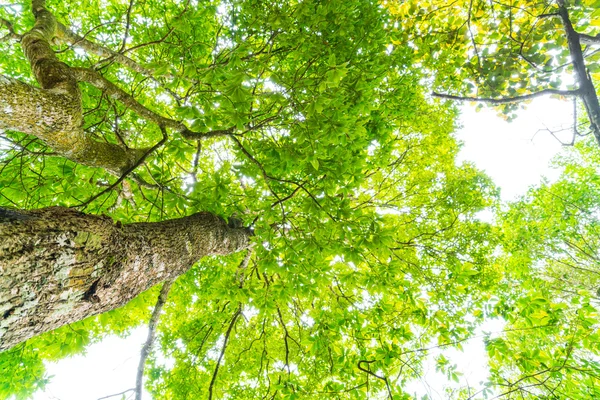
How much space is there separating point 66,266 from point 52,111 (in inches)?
48.0

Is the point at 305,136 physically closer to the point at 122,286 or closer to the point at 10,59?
the point at 122,286

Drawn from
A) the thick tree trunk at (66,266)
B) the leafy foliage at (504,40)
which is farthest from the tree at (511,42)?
the thick tree trunk at (66,266)

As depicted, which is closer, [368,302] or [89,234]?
[89,234]

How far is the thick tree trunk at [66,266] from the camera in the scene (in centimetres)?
104

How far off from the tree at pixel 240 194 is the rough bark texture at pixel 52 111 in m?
0.01

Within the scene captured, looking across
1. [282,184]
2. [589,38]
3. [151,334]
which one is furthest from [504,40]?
[151,334]

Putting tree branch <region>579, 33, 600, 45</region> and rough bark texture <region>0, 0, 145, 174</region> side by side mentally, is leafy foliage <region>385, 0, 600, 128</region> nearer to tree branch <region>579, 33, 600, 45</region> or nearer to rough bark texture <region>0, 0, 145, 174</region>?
tree branch <region>579, 33, 600, 45</region>

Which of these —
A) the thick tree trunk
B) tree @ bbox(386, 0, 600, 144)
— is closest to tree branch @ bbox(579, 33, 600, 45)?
tree @ bbox(386, 0, 600, 144)

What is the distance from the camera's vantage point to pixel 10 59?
13.4 feet

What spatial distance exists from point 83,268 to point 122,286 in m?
0.32

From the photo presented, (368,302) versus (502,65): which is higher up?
(502,65)

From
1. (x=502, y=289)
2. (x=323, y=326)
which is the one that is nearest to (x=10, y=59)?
(x=323, y=326)

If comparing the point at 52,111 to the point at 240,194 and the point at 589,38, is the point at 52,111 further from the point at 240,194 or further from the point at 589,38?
the point at 589,38

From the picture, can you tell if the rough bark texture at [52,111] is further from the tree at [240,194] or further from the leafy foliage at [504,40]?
the leafy foliage at [504,40]
